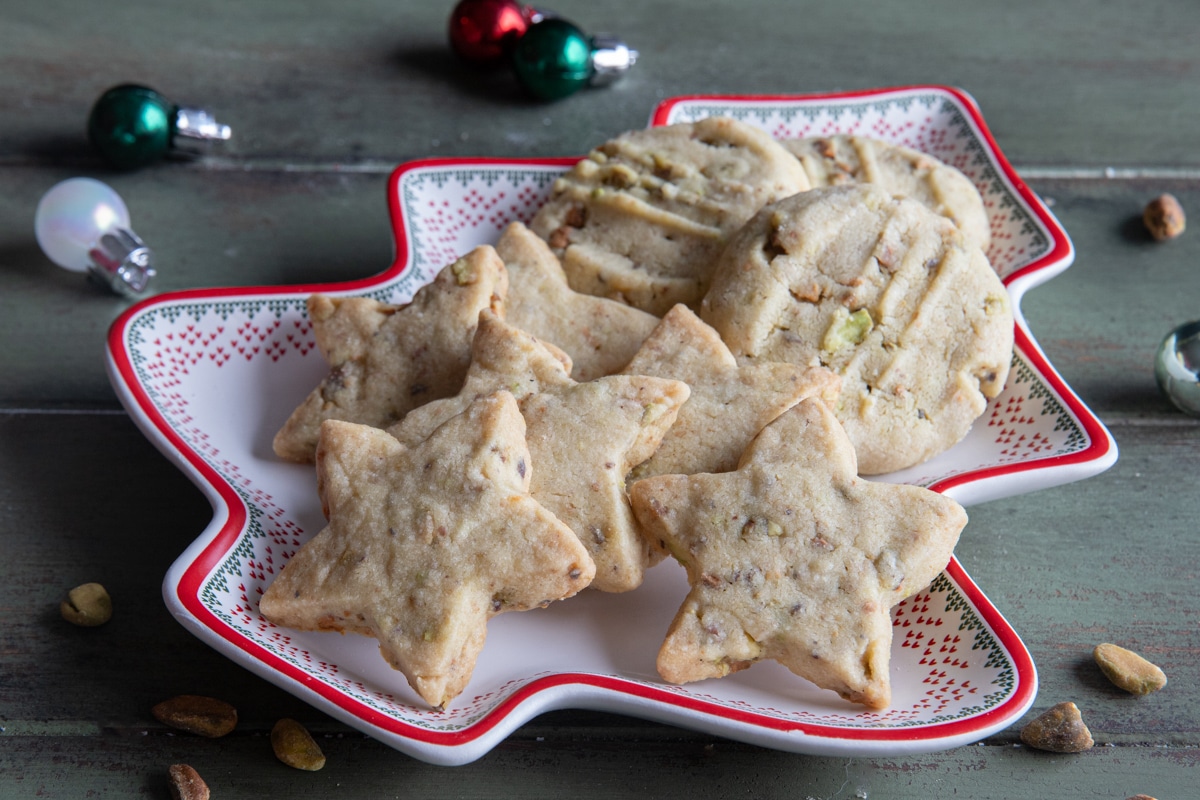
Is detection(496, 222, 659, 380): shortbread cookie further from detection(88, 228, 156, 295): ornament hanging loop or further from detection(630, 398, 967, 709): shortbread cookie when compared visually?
detection(88, 228, 156, 295): ornament hanging loop

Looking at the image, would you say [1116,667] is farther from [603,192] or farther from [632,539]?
[603,192]

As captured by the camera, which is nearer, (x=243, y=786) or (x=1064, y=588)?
(x=243, y=786)

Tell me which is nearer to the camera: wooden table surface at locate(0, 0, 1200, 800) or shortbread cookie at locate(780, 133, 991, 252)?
wooden table surface at locate(0, 0, 1200, 800)

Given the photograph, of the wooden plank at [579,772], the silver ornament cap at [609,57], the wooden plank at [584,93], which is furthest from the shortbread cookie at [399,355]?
the silver ornament cap at [609,57]

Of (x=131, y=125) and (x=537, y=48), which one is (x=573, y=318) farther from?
(x=131, y=125)

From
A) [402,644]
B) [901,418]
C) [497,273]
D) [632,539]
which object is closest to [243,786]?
[402,644]

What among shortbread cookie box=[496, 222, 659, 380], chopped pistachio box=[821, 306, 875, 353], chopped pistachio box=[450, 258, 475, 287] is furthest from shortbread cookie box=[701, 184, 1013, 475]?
chopped pistachio box=[450, 258, 475, 287]

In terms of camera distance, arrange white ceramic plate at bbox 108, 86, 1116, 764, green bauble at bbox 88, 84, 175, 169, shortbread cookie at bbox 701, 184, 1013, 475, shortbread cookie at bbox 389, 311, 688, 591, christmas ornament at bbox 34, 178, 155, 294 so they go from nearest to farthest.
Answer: white ceramic plate at bbox 108, 86, 1116, 764, shortbread cookie at bbox 389, 311, 688, 591, shortbread cookie at bbox 701, 184, 1013, 475, christmas ornament at bbox 34, 178, 155, 294, green bauble at bbox 88, 84, 175, 169
